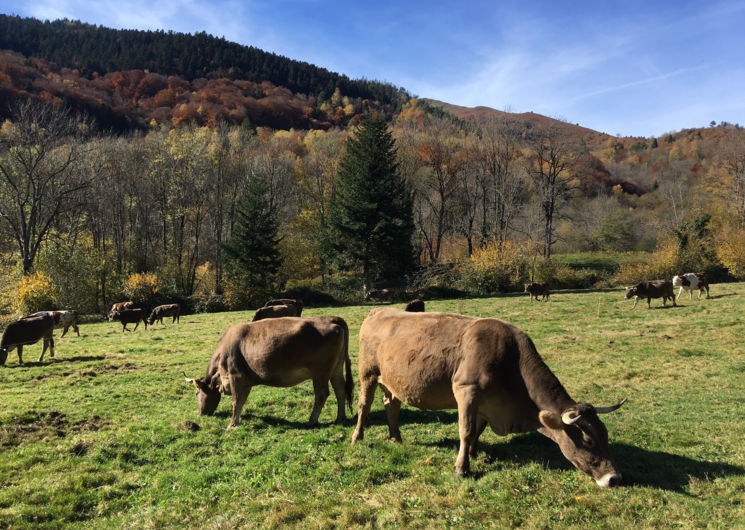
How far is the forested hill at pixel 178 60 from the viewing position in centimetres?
10681

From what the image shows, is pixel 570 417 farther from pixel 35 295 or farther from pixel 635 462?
pixel 35 295

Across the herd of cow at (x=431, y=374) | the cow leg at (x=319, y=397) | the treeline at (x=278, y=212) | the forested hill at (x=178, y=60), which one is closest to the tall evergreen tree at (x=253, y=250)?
the treeline at (x=278, y=212)

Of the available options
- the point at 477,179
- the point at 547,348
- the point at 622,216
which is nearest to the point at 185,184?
the point at 477,179

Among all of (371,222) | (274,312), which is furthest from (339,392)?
(371,222)

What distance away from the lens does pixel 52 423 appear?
810 cm

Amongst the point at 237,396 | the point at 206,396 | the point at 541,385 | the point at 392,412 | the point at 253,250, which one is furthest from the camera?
the point at 253,250

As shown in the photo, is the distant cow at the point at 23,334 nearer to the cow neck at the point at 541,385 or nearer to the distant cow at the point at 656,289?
the cow neck at the point at 541,385

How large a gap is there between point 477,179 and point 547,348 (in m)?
38.9

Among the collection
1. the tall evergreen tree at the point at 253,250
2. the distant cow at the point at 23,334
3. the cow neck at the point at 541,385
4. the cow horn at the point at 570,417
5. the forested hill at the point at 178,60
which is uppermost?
the forested hill at the point at 178,60

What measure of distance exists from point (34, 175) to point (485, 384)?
41.2 m

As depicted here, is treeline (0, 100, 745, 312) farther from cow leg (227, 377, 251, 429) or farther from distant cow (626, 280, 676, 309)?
cow leg (227, 377, 251, 429)

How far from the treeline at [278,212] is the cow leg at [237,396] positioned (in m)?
26.9

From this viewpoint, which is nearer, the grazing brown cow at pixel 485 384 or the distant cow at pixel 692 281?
the grazing brown cow at pixel 485 384

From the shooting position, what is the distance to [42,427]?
786 centimetres
